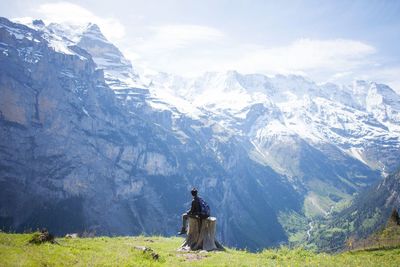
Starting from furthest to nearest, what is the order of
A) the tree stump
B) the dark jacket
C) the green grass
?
the dark jacket < the tree stump < the green grass

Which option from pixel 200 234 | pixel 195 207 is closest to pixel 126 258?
pixel 195 207

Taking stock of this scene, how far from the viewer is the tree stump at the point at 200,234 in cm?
3150

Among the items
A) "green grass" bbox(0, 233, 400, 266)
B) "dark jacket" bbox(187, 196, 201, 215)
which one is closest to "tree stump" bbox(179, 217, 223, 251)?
"dark jacket" bbox(187, 196, 201, 215)

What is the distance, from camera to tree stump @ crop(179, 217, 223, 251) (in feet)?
103

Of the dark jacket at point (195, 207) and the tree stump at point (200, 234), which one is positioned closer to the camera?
the tree stump at point (200, 234)

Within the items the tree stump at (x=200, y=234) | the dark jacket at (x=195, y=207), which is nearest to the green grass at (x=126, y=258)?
the tree stump at (x=200, y=234)

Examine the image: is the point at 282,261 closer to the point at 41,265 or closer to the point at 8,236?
the point at 41,265

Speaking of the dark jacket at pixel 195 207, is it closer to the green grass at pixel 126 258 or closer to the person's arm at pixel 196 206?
the person's arm at pixel 196 206

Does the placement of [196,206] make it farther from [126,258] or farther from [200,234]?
[126,258]

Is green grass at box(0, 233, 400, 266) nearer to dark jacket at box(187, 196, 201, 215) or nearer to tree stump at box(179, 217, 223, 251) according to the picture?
tree stump at box(179, 217, 223, 251)

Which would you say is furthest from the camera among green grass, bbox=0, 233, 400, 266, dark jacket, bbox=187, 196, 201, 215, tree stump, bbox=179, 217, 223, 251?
dark jacket, bbox=187, 196, 201, 215

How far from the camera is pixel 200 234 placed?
31.9 metres

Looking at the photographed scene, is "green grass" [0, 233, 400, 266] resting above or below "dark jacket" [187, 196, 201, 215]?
below

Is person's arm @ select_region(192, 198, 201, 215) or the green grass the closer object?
the green grass
